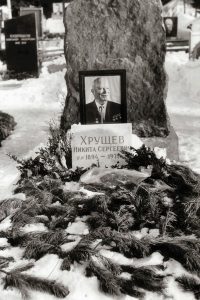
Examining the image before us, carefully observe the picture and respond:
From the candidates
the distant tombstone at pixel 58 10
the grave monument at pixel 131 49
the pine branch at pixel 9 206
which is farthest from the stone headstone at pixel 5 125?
the distant tombstone at pixel 58 10

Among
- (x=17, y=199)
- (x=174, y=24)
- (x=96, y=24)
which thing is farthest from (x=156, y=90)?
(x=174, y=24)

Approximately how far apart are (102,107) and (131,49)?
1.00 metres

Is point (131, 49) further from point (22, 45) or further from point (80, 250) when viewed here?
point (22, 45)

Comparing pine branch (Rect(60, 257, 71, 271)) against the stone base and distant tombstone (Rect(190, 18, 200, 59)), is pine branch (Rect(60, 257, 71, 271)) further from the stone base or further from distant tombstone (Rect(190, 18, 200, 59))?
distant tombstone (Rect(190, 18, 200, 59))

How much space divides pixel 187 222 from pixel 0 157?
2974 millimetres

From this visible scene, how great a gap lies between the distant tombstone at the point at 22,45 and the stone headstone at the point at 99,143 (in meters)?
8.39

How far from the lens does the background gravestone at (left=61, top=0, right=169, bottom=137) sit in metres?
5.48

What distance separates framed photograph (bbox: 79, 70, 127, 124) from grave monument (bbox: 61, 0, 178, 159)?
714mm

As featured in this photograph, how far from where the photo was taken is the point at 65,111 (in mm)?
5938

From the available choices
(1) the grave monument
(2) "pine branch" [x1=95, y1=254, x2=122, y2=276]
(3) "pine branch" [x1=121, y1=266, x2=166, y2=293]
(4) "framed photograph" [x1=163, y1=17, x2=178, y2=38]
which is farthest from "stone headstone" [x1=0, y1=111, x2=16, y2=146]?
(4) "framed photograph" [x1=163, y1=17, x2=178, y2=38]

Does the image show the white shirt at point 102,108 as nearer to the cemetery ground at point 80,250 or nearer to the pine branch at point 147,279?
the cemetery ground at point 80,250

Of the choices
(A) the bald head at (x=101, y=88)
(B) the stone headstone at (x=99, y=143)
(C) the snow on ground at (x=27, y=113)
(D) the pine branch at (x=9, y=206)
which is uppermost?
(A) the bald head at (x=101, y=88)

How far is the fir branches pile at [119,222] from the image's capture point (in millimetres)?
2727

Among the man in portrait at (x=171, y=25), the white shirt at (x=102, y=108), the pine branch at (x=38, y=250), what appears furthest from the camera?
the man in portrait at (x=171, y=25)
